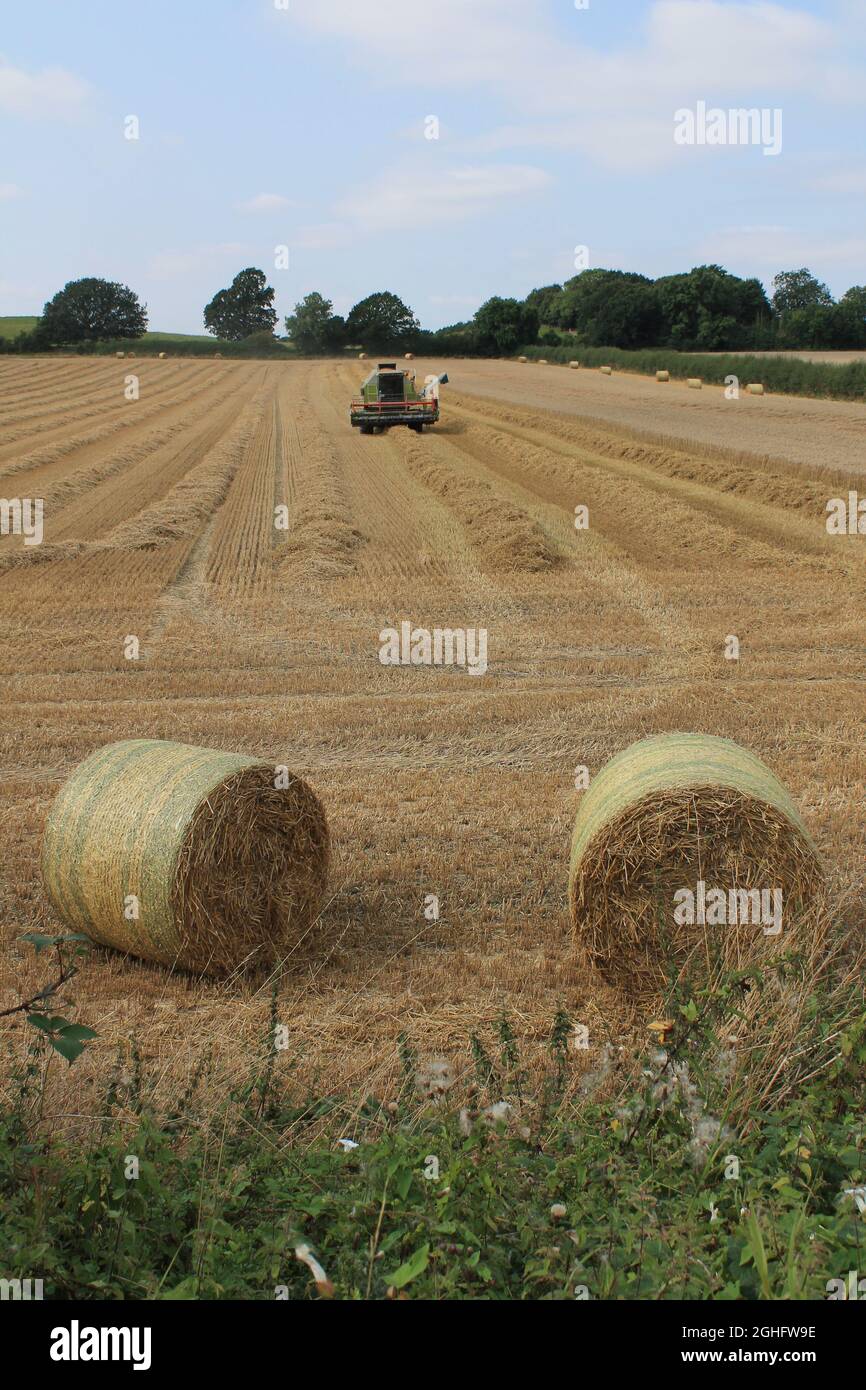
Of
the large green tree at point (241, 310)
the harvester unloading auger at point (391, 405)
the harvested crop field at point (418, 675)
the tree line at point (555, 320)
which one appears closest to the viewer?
the harvested crop field at point (418, 675)

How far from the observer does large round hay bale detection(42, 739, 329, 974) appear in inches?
237

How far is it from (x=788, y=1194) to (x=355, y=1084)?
6.26ft

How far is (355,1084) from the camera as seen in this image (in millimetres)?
4902

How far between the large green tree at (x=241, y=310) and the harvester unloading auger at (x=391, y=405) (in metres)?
89.5

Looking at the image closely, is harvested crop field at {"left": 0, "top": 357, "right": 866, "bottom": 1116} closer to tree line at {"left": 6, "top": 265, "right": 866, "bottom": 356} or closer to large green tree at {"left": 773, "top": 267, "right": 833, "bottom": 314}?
tree line at {"left": 6, "top": 265, "right": 866, "bottom": 356}

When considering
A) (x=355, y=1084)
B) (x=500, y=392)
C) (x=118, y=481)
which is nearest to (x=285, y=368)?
(x=500, y=392)

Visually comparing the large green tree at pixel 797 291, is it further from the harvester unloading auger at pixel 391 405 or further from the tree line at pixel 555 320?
the harvester unloading auger at pixel 391 405

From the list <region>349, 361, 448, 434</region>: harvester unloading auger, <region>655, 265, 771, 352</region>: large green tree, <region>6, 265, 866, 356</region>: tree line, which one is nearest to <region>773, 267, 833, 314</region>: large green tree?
<region>6, 265, 866, 356</region>: tree line

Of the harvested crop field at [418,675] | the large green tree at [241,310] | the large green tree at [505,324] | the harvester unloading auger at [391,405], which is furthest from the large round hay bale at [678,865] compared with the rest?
the large green tree at [241,310]

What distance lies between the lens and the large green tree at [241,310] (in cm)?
12119

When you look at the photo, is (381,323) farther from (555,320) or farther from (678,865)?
(678,865)

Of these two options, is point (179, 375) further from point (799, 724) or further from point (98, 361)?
point (799, 724)

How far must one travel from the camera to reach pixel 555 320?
104 meters

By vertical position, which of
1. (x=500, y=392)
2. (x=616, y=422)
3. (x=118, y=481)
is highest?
(x=500, y=392)
